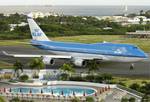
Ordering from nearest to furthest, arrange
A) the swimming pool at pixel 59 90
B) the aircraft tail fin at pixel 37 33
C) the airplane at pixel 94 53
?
the swimming pool at pixel 59 90 < the airplane at pixel 94 53 < the aircraft tail fin at pixel 37 33

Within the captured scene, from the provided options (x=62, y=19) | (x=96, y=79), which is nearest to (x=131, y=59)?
(x=96, y=79)

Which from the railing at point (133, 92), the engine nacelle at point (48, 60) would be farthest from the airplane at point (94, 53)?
the railing at point (133, 92)

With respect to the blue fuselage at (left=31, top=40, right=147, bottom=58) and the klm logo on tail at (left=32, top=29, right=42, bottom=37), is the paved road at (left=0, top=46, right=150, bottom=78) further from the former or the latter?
the klm logo on tail at (left=32, top=29, right=42, bottom=37)

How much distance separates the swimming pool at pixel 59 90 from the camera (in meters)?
42.8

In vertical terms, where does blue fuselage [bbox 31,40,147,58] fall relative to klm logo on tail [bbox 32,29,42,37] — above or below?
below

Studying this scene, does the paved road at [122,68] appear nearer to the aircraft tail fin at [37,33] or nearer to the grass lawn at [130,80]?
the grass lawn at [130,80]

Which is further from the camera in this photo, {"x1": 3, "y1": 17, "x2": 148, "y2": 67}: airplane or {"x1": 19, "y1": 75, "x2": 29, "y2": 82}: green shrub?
Answer: {"x1": 3, "y1": 17, "x2": 148, "y2": 67}: airplane

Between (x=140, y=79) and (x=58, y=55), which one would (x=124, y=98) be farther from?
(x=58, y=55)

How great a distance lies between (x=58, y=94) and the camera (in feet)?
138

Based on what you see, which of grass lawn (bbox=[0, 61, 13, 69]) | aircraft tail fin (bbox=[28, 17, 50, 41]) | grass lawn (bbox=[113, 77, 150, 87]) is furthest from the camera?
aircraft tail fin (bbox=[28, 17, 50, 41])

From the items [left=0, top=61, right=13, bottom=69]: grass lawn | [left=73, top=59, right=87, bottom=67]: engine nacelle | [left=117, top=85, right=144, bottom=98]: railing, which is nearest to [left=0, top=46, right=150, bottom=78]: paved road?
[left=73, top=59, right=87, bottom=67]: engine nacelle

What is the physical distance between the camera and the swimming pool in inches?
1687

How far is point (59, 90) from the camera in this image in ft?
145

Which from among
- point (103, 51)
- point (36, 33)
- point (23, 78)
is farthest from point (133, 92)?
point (36, 33)
